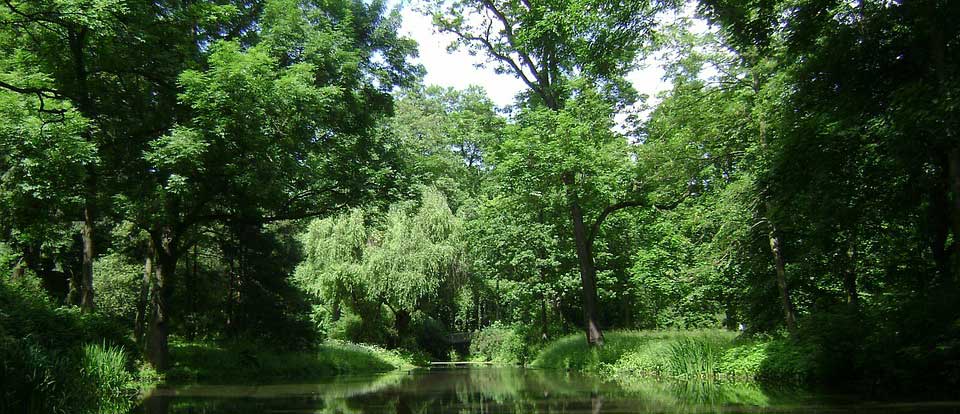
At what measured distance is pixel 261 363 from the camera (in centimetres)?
1628

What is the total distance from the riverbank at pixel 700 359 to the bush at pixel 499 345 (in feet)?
27.3

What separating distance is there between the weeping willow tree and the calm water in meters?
→ 10.7

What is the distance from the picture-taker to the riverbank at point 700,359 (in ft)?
31.0

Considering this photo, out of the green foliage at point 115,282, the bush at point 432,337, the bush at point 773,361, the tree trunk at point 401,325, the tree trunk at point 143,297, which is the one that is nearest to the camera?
the bush at point 773,361

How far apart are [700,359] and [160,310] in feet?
38.8

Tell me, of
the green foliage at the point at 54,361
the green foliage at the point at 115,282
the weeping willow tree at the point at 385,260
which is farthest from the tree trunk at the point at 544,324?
the green foliage at the point at 54,361

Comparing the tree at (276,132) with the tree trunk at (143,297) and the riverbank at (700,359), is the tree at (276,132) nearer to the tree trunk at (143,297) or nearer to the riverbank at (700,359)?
the tree trunk at (143,297)

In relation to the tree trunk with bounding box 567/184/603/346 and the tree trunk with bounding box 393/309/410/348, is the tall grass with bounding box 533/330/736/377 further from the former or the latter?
the tree trunk with bounding box 393/309/410/348

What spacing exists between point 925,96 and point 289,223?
19170mm

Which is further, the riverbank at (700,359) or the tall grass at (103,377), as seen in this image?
the riverbank at (700,359)

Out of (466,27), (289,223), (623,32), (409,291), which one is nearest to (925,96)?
(623,32)

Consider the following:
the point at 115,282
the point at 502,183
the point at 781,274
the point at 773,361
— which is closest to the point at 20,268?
the point at 115,282

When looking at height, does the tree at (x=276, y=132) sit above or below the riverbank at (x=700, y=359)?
above

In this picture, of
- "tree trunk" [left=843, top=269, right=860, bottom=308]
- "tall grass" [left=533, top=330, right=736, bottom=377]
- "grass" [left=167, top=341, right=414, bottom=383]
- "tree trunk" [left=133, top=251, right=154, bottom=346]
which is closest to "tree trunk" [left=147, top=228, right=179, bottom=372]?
"grass" [left=167, top=341, right=414, bottom=383]
